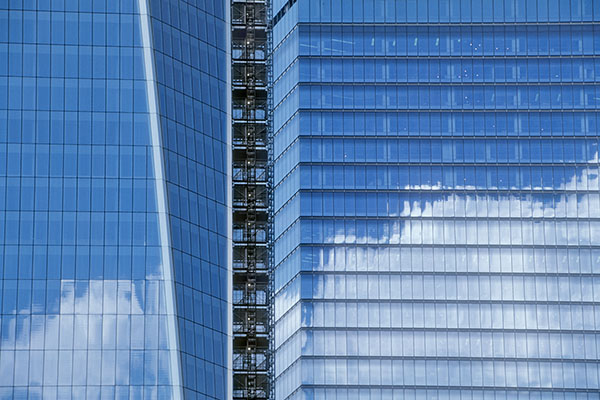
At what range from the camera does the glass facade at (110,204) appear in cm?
13738

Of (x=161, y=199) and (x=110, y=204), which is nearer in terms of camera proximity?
(x=110, y=204)

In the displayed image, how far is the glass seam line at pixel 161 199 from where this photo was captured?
137 m

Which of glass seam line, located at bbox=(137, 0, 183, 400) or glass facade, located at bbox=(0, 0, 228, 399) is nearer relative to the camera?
glass seam line, located at bbox=(137, 0, 183, 400)

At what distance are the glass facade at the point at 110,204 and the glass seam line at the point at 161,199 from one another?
12 cm

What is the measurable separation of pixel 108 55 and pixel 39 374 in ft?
96.0

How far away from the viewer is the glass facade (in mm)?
137375

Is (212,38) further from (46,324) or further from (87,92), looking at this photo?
(46,324)

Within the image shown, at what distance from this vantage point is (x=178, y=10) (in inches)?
5881

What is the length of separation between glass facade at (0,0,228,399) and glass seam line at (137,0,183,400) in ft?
0.39

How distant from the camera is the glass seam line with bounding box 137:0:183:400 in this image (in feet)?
450

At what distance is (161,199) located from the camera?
142000 mm

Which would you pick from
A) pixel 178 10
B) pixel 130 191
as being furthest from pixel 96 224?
pixel 178 10

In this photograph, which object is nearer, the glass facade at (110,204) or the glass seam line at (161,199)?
the glass seam line at (161,199)

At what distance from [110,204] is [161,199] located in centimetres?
439
